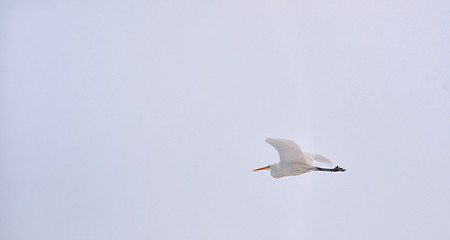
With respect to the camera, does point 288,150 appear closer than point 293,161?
Yes

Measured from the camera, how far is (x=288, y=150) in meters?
3.60

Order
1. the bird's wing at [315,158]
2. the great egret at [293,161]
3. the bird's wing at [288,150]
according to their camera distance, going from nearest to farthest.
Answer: the bird's wing at [288,150] → the great egret at [293,161] → the bird's wing at [315,158]

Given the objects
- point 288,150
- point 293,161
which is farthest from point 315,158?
point 288,150

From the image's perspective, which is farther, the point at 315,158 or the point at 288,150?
the point at 315,158

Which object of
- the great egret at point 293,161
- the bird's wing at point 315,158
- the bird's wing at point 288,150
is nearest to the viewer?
the bird's wing at point 288,150

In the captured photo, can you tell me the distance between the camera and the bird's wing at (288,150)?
3.42 m

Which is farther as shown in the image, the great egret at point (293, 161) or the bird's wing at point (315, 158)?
the bird's wing at point (315, 158)

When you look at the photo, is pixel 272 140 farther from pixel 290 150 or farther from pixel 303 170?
pixel 303 170

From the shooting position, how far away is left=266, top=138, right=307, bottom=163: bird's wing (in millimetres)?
3423

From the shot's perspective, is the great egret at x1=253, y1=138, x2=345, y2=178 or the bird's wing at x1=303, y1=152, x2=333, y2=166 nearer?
the great egret at x1=253, y1=138, x2=345, y2=178

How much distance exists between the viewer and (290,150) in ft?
11.8

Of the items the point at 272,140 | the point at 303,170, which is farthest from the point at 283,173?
the point at 272,140

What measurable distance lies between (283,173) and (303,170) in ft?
0.46

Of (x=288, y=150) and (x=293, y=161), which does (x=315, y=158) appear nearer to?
(x=293, y=161)
